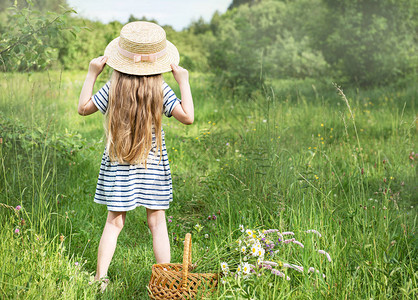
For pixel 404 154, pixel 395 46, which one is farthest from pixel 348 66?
pixel 404 154

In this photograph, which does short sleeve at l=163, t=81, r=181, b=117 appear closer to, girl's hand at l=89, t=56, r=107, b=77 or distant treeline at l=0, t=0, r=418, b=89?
girl's hand at l=89, t=56, r=107, b=77

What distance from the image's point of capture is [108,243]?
104 inches

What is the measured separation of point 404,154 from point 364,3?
791cm

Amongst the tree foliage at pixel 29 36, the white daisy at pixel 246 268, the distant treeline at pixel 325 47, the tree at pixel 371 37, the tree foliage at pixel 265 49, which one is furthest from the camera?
the tree at pixel 371 37

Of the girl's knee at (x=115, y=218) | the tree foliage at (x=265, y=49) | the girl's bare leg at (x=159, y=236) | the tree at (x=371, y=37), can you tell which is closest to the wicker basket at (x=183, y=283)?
the girl's bare leg at (x=159, y=236)

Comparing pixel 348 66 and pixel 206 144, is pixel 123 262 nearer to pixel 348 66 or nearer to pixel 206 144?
pixel 206 144

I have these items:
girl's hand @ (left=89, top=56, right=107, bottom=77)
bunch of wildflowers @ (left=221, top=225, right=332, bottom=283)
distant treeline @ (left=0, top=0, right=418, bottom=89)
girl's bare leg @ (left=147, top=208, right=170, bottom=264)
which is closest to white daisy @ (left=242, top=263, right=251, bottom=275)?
bunch of wildflowers @ (left=221, top=225, right=332, bottom=283)

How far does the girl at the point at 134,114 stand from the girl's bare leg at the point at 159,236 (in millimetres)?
111

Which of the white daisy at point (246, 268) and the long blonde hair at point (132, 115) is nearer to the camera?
the white daisy at point (246, 268)

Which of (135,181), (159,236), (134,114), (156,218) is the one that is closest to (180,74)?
(134,114)

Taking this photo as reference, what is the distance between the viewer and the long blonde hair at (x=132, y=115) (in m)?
2.60

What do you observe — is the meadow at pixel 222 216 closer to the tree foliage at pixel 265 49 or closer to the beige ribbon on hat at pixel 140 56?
the beige ribbon on hat at pixel 140 56

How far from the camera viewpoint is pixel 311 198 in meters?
3.09

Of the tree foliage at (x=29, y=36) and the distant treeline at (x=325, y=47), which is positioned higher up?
the distant treeline at (x=325, y=47)
